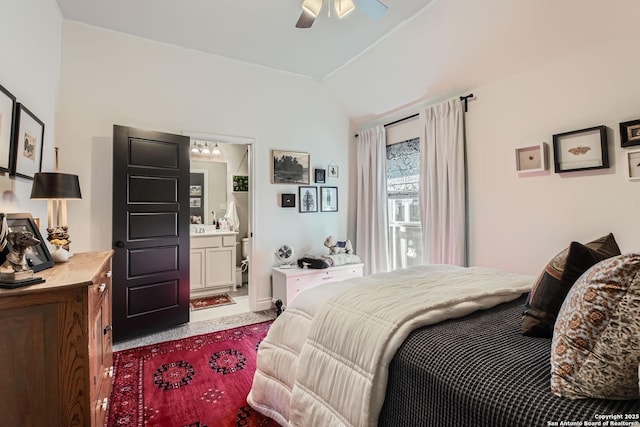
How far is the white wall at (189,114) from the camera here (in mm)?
2865

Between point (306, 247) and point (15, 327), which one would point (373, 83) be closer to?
point (306, 247)

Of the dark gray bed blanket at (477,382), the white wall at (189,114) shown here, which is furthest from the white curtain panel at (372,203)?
the dark gray bed blanket at (477,382)

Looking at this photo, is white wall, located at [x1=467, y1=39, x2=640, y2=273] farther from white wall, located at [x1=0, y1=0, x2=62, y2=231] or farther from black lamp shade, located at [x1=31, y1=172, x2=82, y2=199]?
white wall, located at [x1=0, y1=0, x2=62, y2=231]

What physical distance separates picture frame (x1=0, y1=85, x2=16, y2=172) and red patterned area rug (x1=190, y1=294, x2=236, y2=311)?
2734 millimetres

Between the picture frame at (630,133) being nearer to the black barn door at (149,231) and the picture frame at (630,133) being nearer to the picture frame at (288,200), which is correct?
the picture frame at (288,200)

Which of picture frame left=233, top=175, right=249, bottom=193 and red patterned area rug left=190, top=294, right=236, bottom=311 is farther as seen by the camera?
picture frame left=233, top=175, right=249, bottom=193

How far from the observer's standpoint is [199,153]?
5.03 meters

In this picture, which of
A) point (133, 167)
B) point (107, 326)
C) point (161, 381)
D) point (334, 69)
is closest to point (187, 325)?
point (161, 381)

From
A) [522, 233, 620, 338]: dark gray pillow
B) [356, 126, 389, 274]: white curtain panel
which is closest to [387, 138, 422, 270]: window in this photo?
[356, 126, 389, 274]: white curtain panel

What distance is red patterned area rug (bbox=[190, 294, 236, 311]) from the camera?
3.99m

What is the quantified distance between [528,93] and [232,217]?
4291 millimetres

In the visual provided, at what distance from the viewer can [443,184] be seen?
3.23 m

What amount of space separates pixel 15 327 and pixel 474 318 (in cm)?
180

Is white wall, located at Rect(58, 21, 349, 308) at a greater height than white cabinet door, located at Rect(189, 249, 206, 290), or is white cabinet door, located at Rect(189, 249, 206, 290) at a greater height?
white wall, located at Rect(58, 21, 349, 308)
